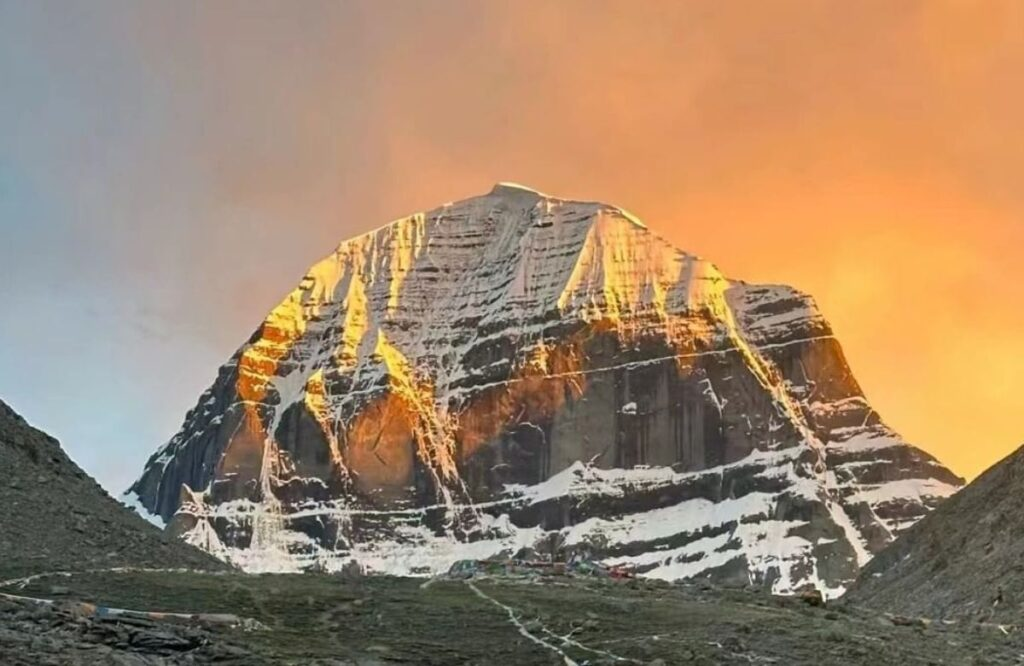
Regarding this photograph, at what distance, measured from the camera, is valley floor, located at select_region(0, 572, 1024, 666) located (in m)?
23.8

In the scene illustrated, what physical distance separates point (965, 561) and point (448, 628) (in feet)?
124

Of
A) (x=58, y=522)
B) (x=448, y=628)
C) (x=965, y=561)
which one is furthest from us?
(x=965, y=561)

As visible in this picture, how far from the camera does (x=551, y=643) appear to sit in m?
27.1

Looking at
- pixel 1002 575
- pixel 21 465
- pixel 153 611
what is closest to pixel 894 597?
pixel 1002 575

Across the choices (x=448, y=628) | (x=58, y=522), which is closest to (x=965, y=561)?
(x=448, y=628)

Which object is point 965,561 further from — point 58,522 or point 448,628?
point 58,522

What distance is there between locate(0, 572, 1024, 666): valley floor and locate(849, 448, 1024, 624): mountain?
14364mm

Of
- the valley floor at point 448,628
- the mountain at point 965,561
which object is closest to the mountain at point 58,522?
the valley floor at point 448,628

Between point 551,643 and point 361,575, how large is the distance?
429 inches

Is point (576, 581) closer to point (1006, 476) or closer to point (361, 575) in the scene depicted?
point (361, 575)

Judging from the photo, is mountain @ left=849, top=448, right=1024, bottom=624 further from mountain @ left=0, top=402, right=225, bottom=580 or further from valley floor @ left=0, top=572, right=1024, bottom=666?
mountain @ left=0, top=402, right=225, bottom=580

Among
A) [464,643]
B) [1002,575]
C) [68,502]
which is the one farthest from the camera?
[1002,575]

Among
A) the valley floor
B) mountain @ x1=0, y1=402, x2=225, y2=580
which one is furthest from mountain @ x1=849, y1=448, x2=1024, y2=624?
mountain @ x1=0, y1=402, x2=225, y2=580

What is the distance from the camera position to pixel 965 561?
59.6m
